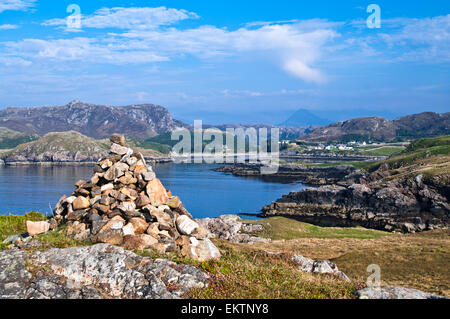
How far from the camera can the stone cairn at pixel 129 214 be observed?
48.1 feet

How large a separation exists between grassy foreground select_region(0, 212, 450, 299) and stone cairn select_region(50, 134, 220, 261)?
2.79ft

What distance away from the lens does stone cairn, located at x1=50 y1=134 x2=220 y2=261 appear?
14664mm

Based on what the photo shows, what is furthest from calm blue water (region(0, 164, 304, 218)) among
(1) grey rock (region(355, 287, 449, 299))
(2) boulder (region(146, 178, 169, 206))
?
(1) grey rock (region(355, 287, 449, 299))

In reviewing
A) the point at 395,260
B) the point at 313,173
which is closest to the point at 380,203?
the point at 395,260

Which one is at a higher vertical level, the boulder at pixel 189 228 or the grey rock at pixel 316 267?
the boulder at pixel 189 228

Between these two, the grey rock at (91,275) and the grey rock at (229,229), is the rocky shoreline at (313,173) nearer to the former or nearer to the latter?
the grey rock at (229,229)

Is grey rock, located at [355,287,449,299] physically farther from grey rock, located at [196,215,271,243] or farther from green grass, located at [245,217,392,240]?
green grass, located at [245,217,392,240]

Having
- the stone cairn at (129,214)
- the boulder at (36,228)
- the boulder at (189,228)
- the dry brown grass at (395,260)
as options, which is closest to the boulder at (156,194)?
the stone cairn at (129,214)

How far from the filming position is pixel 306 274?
47.4 ft

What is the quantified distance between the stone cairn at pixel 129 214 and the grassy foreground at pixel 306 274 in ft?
2.79

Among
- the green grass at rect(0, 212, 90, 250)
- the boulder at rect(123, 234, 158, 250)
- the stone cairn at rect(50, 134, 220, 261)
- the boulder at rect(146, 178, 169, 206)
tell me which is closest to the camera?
the green grass at rect(0, 212, 90, 250)

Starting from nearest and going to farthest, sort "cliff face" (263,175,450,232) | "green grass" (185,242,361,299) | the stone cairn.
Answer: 1. "green grass" (185,242,361,299)
2. the stone cairn
3. "cliff face" (263,175,450,232)
